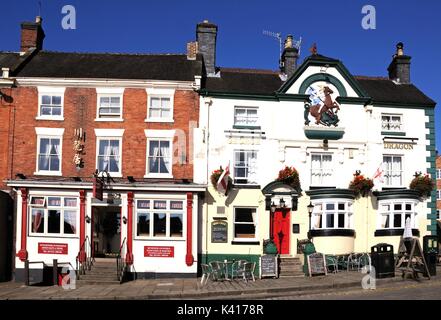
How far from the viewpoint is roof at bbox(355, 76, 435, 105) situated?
2480 centimetres

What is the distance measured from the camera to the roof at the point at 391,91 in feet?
81.4

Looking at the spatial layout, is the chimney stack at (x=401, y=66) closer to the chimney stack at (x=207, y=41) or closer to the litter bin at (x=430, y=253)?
the chimney stack at (x=207, y=41)

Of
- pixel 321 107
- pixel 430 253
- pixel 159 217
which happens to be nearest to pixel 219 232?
pixel 159 217

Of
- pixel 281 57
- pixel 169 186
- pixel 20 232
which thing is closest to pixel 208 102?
pixel 169 186

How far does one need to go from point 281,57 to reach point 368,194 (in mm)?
8869

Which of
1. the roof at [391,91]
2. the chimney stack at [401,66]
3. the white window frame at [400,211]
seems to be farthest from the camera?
the chimney stack at [401,66]

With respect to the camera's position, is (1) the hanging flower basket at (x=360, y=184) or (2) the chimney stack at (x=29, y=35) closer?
(1) the hanging flower basket at (x=360, y=184)

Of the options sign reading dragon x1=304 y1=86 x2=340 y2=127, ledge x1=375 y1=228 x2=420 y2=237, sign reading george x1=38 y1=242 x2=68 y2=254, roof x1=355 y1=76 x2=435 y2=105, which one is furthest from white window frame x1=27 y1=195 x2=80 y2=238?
roof x1=355 y1=76 x2=435 y2=105

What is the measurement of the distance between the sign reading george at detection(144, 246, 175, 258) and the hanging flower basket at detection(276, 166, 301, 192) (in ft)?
18.7

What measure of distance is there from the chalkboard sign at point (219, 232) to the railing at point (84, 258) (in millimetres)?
5270

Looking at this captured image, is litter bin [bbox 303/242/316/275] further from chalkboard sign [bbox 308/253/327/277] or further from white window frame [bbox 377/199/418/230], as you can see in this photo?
white window frame [bbox 377/199/418/230]

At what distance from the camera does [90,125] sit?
23.5 m

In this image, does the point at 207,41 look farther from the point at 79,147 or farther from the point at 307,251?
the point at 307,251

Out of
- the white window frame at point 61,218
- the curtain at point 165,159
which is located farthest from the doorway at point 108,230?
the curtain at point 165,159
